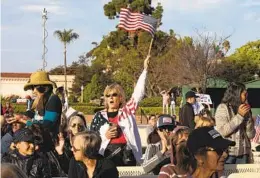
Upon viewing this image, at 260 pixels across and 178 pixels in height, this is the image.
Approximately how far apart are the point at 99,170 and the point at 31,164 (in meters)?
0.73

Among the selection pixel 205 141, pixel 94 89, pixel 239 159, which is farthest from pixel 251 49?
pixel 205 141

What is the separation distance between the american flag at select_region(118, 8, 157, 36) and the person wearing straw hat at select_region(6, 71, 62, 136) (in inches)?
153

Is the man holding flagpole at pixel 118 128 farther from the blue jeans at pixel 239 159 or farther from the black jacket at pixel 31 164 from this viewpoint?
the blue jeans at pixel 239 159

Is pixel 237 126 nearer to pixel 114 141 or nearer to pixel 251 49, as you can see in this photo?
pixel 114 141

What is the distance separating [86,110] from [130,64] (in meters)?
16.0

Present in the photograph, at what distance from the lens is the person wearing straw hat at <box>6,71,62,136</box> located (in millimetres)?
6684

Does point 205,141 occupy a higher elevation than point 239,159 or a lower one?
higher

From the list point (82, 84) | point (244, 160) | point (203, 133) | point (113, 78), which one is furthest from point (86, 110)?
point (203, 133)

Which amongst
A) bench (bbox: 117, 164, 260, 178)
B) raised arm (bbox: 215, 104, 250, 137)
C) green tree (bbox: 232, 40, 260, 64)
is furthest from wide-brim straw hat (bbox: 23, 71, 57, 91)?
green tree (bbox: 232, 40, 260, 64)

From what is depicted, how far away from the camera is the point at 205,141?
3.95 meters

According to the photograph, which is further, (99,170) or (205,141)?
(99,170)

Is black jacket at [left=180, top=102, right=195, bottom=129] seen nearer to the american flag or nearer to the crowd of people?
the american flag

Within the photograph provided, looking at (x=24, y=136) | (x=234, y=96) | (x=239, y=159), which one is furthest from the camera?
(x=239, y=159)

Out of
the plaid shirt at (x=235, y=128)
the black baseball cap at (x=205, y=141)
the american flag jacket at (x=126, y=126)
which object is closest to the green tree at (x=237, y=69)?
the plaid shirt at (x=235, y=128)
